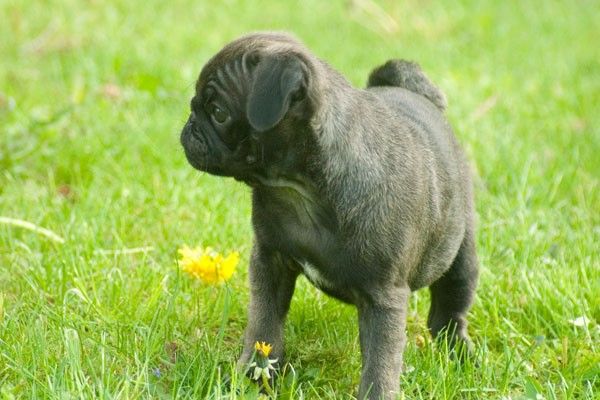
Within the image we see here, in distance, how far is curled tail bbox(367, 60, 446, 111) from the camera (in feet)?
15.0

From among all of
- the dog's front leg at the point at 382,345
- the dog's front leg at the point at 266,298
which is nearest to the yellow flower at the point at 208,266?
the dog's front leg at the point at 266,298

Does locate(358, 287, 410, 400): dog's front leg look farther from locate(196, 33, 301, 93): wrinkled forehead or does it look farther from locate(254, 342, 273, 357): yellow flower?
locate(196, 33, 301, 93): wrinkled forehead

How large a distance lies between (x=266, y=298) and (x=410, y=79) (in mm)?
1289

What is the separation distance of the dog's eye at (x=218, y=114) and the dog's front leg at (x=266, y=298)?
1.78ft

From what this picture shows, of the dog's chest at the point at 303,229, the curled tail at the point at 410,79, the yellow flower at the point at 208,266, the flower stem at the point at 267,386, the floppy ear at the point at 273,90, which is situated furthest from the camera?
the curled tail at the point at 410,79

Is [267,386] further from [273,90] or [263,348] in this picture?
[273,90]

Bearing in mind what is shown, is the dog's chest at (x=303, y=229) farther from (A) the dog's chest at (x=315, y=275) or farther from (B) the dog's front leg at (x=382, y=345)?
(B) the dog's front leg at (x=382, y=345)

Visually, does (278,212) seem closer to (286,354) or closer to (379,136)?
(379,136)

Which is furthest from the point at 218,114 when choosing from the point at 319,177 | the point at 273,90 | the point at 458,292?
the point at 458,292

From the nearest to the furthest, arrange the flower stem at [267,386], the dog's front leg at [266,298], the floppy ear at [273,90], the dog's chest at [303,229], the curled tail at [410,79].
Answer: the floppy ear at [273,90]
the flower stem at [267,386]
the dog's chest at [303,229]
the dog's front leg at [266,298]
the curled tail at [410,79]

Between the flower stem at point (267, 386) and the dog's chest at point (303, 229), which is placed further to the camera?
the dog's chest at point (303, 229)

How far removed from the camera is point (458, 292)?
14.4 feet

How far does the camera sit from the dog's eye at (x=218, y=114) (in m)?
3.56

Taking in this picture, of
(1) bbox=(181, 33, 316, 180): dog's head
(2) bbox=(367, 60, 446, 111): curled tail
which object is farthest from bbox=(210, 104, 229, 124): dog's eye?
(2) bbox=(367, 60, 446, 111): curled tail
